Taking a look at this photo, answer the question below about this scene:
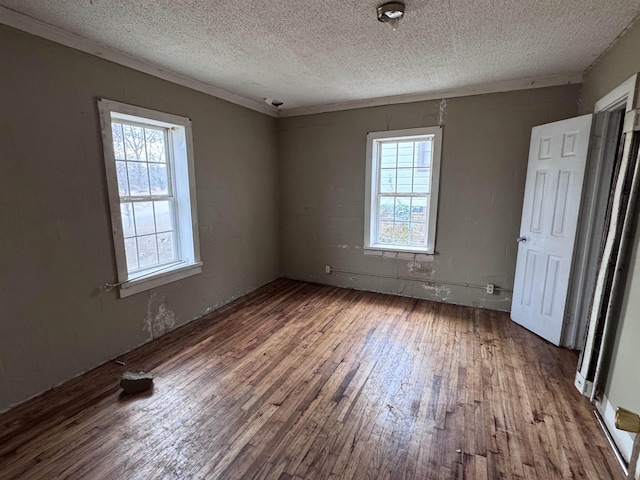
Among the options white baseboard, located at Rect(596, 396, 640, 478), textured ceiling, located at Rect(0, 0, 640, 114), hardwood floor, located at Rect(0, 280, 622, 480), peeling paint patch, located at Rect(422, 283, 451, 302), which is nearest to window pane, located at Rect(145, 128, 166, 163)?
textured ceiling, located at Rect(0, 0, 640, 114)

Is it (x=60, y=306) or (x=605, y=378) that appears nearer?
(x=605, y=378)

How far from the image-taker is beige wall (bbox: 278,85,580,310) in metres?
3.45

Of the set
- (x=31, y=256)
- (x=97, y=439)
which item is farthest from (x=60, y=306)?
(x=97, y=439)

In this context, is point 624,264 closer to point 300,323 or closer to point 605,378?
point 605,378

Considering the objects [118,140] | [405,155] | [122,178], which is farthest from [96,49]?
[405,155]

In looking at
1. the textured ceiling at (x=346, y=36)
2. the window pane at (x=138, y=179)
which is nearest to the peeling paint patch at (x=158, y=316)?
the window pane at (x=138, y=179)

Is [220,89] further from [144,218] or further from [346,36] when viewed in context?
[346,36]

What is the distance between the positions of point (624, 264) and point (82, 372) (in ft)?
12.7

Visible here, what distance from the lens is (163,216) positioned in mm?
3203

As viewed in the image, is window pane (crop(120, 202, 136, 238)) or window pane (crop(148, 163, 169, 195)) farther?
window pane (crop(148, 163, 169, 195))

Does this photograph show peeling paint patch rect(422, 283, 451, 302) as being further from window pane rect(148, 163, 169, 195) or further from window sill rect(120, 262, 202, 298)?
window pane rect(148, 163, 169, 195)

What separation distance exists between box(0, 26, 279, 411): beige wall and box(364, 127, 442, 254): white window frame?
2.13m

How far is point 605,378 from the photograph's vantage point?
6.73 feet

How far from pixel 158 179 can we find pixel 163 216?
368 mm
